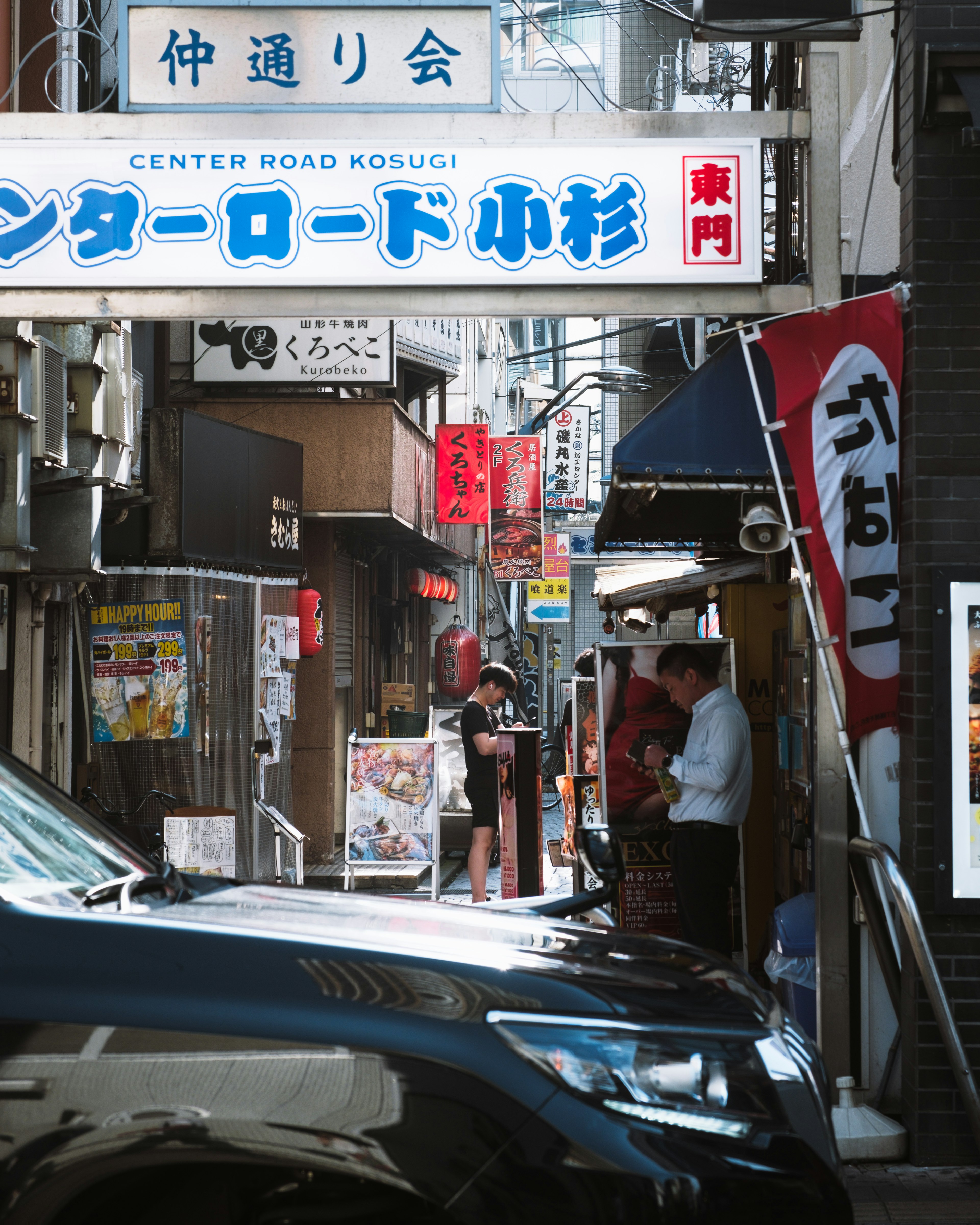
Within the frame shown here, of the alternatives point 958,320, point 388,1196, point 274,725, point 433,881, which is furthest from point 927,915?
point 274,725

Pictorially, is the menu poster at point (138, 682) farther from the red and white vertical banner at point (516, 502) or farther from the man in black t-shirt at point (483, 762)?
the red and white vertical banner at point (516, 502)

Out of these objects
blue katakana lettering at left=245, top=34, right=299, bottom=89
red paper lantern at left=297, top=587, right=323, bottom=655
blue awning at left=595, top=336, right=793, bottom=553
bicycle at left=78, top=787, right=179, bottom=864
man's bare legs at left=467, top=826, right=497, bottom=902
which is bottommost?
man's bare legs at left=467, top=826, right=497, bottom=902

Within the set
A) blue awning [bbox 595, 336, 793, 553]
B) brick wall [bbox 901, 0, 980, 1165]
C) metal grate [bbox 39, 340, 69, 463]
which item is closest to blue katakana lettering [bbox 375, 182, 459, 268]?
blue awning [bbox 595, 336, 793, 553]

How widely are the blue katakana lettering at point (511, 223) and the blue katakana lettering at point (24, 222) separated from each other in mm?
1823

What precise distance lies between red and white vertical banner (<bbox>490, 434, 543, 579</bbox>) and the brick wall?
18.0 metres

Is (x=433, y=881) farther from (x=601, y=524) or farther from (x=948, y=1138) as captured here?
(x=948, y=1138)

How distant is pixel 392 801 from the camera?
11164 millimetres

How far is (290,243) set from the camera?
534cm

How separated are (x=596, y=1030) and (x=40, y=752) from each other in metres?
8.37

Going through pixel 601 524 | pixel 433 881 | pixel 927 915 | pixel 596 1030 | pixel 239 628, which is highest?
pixel 601 524

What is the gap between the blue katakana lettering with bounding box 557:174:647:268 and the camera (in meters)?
5.37

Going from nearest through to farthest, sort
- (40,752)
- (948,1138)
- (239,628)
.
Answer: (948,1138) → (40,752) → (239,628)

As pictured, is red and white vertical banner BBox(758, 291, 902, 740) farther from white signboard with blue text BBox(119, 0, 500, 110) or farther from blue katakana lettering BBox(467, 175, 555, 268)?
white signboard with blue text BBox(119, 0, 500, 110)

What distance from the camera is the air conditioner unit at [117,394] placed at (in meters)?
9.43
